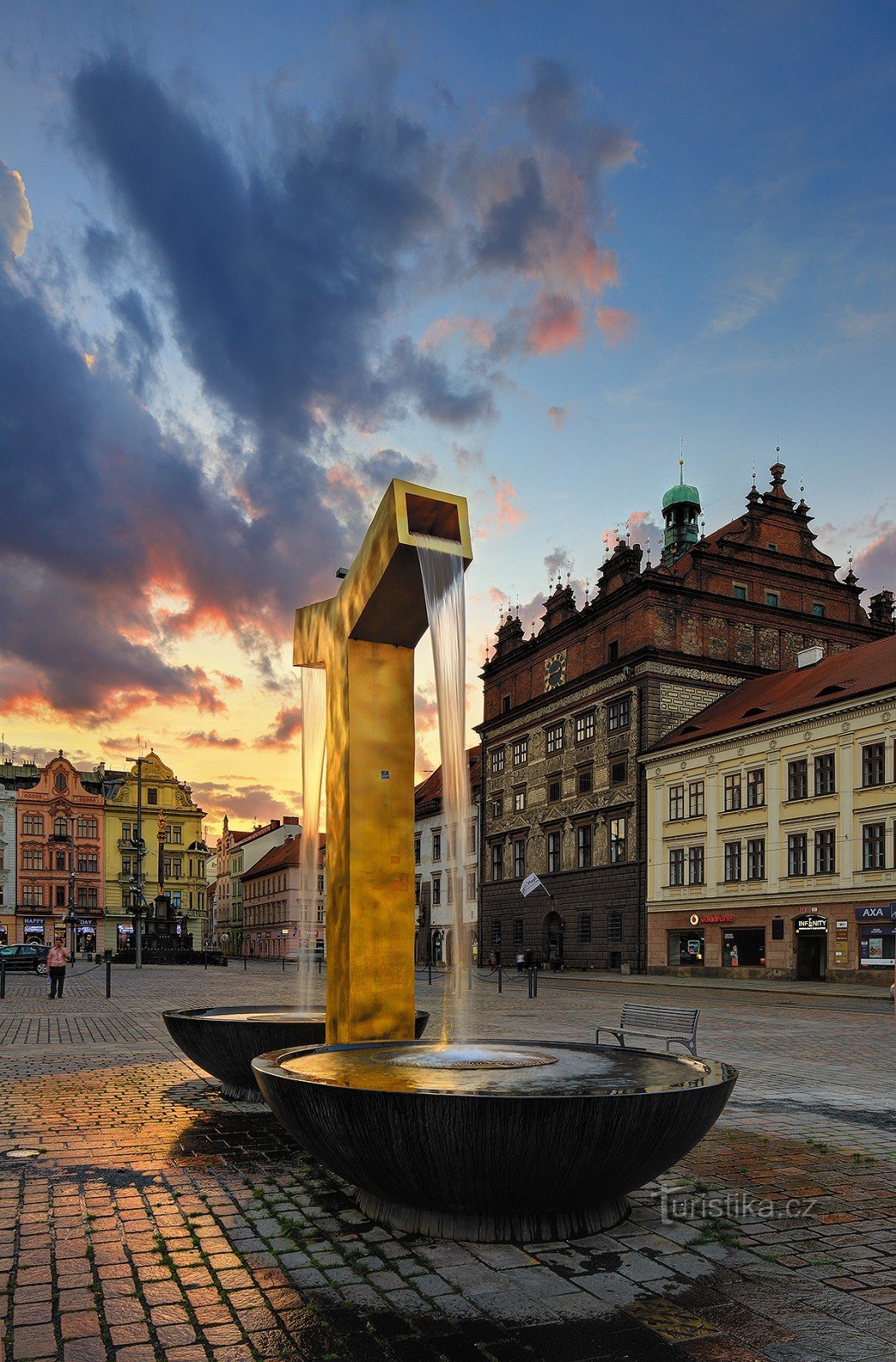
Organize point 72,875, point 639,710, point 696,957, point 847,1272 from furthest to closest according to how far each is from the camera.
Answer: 1. point 72,875
2. point 639,710
3. point 696,957
4. point 847,1272

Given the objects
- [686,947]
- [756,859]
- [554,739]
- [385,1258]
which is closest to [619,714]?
[554,739]

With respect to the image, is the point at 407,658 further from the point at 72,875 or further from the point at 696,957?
the point at 72,875

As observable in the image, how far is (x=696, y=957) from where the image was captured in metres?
44.9

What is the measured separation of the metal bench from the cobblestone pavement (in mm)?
2108

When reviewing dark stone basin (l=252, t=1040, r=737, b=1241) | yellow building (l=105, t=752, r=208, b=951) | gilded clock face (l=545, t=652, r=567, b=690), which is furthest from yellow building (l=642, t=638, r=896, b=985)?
yellow building (l=105, t=752, r=208, b=951)

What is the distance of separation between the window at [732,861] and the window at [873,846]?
6739 millimetres

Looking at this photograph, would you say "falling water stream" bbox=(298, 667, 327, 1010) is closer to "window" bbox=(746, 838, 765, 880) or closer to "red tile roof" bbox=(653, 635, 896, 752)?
"red tile roof" bbox=(653, 635, 896, 752)

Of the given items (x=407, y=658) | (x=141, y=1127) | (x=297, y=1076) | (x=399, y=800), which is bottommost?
(x=141, y=1127)

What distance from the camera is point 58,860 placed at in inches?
3455

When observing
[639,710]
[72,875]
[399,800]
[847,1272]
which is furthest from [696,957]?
[72,875]

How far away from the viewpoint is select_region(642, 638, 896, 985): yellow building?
3659 cm

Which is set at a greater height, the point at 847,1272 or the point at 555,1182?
the point at 555,1182

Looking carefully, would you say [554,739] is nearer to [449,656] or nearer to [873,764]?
[873,764]

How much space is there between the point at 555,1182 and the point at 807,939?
36919 mm
